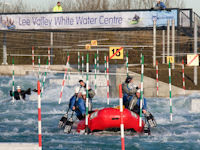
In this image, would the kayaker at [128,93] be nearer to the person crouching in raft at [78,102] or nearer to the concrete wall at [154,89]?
the person crouching in raft at [78,102]

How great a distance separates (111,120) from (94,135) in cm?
90

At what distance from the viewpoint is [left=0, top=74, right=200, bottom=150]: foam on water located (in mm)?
12648

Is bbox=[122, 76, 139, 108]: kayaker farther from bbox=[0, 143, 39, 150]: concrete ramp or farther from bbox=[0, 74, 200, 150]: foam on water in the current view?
bbox=[0, 143, 39, 150]: concrete ramp

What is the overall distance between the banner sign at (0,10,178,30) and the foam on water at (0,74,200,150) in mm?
6759

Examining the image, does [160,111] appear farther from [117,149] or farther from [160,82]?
[117,149]

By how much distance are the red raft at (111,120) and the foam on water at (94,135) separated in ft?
0.73

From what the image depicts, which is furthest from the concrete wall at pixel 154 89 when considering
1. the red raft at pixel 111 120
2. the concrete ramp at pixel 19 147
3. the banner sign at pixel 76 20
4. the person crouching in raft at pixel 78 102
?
the concrete ramp at pixel 19 147

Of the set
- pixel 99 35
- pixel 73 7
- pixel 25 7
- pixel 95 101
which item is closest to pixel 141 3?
pixel 73 7

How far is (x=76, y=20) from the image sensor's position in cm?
3067

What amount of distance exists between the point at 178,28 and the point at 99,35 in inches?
190

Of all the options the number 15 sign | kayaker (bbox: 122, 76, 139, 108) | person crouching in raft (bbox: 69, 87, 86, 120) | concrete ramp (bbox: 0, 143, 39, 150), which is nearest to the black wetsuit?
the number 15 sign

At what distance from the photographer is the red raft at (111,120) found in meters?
13.1

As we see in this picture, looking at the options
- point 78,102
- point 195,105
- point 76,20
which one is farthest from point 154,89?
point 76,20

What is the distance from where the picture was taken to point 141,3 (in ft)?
164
